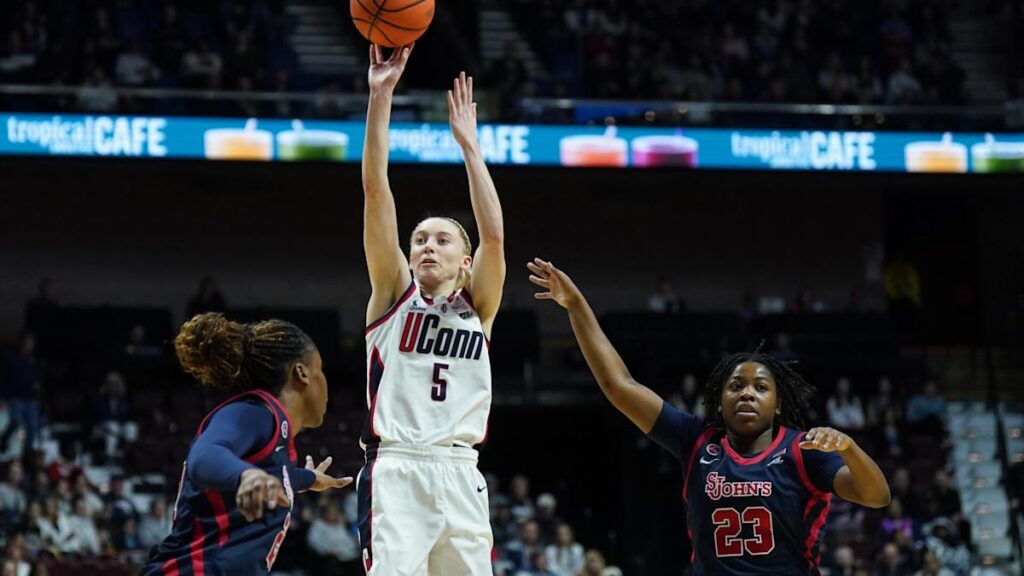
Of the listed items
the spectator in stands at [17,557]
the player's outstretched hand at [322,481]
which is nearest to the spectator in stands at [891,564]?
the spectator in stands at [17,557]

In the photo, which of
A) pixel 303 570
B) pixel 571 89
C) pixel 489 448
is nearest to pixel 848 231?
pixel 571 89

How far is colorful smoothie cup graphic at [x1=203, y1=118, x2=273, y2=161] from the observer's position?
709 inches

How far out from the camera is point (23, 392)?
1653 centimetres

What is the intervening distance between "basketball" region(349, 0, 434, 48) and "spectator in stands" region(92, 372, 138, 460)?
418 inches

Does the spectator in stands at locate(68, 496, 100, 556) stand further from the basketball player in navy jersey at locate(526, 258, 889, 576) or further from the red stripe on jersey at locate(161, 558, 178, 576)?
the red stripe on jersey at locate(161, 558, 178, 576)

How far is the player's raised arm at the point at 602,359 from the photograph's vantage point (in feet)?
20.1

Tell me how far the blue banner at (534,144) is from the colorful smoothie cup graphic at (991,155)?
0.04 feet

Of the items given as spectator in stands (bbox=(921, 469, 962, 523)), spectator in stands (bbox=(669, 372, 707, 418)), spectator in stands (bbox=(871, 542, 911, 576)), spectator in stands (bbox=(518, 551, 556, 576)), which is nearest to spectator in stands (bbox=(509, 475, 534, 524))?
spectator in stands (bbox=(518, 551, 556, 576))

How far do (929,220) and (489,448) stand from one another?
845 cm

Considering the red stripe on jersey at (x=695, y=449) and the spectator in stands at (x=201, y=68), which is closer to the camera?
the red stripe on jersey at (x=695, y=449)

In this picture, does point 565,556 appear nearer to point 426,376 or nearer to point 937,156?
point 937,156

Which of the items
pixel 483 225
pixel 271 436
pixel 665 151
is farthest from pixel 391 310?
pixel 665 151

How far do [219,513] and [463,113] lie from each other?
211 centimetres

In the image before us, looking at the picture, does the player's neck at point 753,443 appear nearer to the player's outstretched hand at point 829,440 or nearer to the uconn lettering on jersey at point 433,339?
the player's outstretched hand at point 829,440
